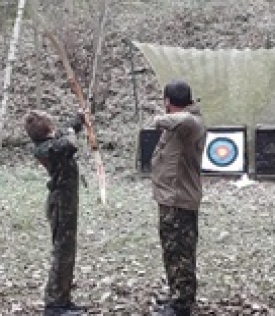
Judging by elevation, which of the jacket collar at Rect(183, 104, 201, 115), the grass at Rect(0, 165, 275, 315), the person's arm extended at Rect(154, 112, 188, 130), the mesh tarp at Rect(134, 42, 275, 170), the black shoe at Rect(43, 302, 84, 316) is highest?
the mesh tarp at Rect(134, 42, 275, 170)

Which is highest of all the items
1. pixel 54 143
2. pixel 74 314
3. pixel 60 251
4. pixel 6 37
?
pixel 6 37

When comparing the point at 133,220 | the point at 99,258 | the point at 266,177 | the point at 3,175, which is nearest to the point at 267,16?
the point at 266,177

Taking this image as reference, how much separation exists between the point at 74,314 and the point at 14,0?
11074mm

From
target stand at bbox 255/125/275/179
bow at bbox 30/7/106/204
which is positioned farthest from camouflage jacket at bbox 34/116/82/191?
target stand at bbox 255/125/275/179

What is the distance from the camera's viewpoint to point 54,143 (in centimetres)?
368

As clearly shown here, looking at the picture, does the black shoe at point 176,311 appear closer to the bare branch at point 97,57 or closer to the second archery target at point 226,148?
the second archery target at point 226,148

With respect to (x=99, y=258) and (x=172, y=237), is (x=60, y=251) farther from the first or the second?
(x=99, y=258)

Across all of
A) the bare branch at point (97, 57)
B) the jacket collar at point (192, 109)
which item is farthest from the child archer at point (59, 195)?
the bare branch at point (97, 57)

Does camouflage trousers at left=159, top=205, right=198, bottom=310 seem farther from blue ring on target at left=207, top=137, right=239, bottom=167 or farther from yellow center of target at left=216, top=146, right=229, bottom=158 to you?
yellow center of target at left=216, top=146, right=229, bottom=158

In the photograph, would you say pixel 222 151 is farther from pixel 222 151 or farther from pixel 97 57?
pixel 97 57

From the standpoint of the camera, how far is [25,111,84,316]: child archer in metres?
3.70

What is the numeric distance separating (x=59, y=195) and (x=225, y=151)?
17.4ft

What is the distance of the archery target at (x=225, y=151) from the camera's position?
8586mm

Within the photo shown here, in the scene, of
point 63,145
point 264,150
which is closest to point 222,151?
point 264,150
